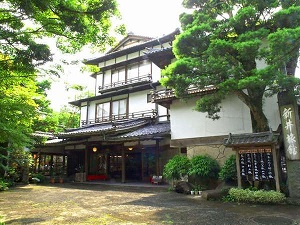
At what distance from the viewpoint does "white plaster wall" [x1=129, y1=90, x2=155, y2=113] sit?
2271cm

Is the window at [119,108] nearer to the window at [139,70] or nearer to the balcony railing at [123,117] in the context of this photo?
the balcony railing at [123,117]

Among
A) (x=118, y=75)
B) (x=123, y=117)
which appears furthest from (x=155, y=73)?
(x=123, y=117)

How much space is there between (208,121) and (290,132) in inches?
195

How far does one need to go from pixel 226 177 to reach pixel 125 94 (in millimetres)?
15103

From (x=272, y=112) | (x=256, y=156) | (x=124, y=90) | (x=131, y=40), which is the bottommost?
(x=256, y=156)

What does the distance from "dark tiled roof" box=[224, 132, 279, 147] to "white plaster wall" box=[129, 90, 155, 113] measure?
11942 millimetres

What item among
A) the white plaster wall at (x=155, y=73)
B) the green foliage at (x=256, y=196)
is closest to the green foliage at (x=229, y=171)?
the green foliage at (x=256, y=196)

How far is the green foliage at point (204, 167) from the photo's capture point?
12523 mm

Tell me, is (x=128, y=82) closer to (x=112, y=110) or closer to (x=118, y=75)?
(x=118, y=75)

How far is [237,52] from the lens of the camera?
1048cm

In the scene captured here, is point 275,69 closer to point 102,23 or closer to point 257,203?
point 257,203

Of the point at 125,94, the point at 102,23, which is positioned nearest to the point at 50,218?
the point at 102,23

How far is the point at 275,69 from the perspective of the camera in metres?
9.04

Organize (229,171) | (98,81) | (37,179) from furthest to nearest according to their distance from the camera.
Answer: (98,81) → (37,179) → (229,171)
